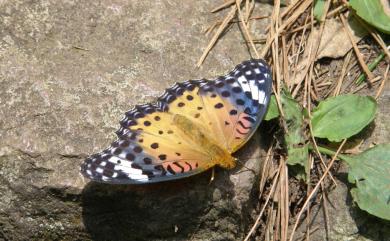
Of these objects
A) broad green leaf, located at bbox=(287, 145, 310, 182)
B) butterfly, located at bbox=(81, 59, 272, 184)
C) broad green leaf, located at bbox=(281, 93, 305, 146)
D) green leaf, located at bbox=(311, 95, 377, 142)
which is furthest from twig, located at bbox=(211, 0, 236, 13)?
broad green leaf, located at bbox=(287, 145, 310, 182)

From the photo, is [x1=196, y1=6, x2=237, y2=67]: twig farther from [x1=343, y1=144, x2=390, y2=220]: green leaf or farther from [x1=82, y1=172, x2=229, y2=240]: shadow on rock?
[x1=343, y1=144, x2=390, y2=220]: green leaf

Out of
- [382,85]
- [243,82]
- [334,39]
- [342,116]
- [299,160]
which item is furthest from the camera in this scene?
[334,39]

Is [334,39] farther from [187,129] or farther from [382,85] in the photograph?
[187,129]

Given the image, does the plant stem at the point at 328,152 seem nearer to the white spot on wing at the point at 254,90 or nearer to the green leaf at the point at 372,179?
the green leaf at the point at 372,179

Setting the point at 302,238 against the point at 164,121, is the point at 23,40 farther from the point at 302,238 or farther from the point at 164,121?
the point at 302,238

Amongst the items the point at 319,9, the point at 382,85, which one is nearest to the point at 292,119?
the point at 382,85

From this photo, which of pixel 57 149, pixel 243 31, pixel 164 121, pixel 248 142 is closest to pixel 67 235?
pixel 57 149
